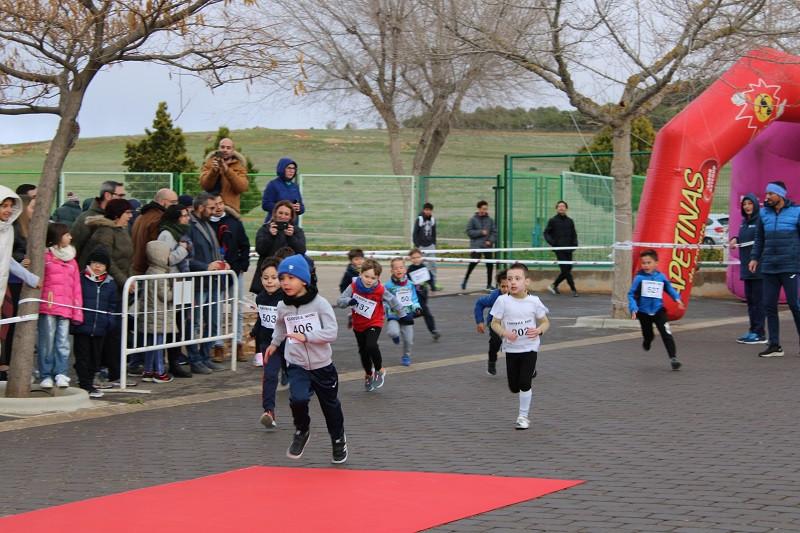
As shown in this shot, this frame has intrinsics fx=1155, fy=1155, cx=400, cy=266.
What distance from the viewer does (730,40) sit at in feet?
52.7

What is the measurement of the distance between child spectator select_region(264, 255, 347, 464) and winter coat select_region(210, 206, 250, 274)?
5146mm

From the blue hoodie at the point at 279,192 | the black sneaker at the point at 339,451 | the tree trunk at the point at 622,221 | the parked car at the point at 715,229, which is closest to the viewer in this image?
the black sneaker at the point at 339,451

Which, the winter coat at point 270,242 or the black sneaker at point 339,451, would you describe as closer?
the black sneaker at point 339,451

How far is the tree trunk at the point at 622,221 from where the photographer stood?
17578mm

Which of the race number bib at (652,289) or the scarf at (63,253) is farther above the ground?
the scarf at (63,253)

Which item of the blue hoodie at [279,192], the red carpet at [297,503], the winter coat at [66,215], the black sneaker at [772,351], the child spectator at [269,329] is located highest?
the blue hoodie at [279,192]

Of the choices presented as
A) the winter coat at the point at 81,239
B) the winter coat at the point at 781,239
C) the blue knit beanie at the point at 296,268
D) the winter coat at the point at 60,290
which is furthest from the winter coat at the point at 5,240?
the winter coat at the point at 781,239

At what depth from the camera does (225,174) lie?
1427cm

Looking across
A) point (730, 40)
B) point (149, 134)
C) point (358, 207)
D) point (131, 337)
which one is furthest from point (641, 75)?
point (149, 134)

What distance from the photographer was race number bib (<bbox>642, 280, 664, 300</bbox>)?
13586mm

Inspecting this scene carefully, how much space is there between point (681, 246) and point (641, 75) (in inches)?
101

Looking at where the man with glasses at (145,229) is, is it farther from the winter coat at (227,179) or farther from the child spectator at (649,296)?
the child spectator at (649,296)

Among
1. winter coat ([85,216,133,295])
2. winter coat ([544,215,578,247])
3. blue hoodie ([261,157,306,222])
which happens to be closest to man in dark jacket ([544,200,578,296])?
winter coat ([544,215,578,247])

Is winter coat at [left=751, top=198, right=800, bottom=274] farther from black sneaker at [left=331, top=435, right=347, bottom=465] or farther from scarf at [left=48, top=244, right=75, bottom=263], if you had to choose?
scarf at [left=48, top=244, right=75, bottom=263]
